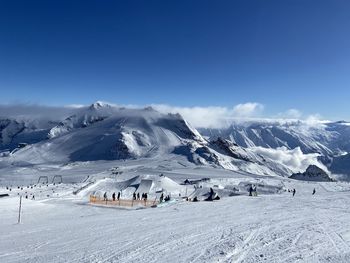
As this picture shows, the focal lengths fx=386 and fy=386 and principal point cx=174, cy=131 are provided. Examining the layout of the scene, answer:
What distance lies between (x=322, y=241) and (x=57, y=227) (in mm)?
14628

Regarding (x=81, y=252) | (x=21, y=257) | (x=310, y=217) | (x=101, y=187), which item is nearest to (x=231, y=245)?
(x=81, y=252)

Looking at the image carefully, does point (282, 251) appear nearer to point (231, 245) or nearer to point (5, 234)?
point (231, 245)

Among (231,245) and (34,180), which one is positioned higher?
(231,245)

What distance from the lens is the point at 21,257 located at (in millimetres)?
14484

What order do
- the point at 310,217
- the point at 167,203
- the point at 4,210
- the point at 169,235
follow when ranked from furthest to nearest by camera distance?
the point at 167,203, the point at 4,210, the point at 310,217, the point at 169,235

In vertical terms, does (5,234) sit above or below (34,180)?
above

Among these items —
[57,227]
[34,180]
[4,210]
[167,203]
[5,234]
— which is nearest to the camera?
[5,234]

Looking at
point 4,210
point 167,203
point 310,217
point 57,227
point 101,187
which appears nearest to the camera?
point 57,227

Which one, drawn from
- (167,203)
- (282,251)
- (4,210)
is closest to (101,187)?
(167,203)

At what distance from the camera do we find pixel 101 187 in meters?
75.1

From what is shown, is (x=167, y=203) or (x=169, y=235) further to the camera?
(x=167, y=203)

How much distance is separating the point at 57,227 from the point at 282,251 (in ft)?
44.9

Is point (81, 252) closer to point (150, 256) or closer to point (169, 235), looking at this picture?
point (150, 256)

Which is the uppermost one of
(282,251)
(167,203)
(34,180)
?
(282,251)
